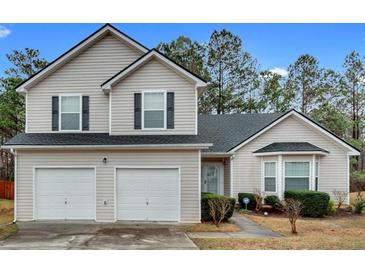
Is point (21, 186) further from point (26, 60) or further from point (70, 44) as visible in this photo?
point (26, 60)

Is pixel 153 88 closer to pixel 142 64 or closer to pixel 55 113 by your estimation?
pixel 142 64

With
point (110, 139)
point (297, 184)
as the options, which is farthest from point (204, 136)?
point (110, 139)

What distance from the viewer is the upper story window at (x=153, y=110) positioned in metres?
11.3

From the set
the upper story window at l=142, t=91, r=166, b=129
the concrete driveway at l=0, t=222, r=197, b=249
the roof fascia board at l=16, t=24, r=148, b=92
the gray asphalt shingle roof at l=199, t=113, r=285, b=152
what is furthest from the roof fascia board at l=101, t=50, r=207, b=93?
the gray asphalt shingle roof at l=199, t=113, r=285, b=152

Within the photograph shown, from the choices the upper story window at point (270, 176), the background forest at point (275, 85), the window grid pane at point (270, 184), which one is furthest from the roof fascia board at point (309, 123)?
the window grid pane at point (270, 184)

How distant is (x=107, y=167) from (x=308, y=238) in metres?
6.47

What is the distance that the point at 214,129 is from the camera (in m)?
16.6

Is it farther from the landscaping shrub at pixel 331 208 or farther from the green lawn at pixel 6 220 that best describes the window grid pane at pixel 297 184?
the green lawn at pixel 6 220

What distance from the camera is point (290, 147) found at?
14148mm

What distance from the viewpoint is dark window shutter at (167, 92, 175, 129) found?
11.2 meters

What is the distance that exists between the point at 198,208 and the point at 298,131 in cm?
676

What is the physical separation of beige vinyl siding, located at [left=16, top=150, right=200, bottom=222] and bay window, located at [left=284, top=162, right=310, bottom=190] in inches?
207
